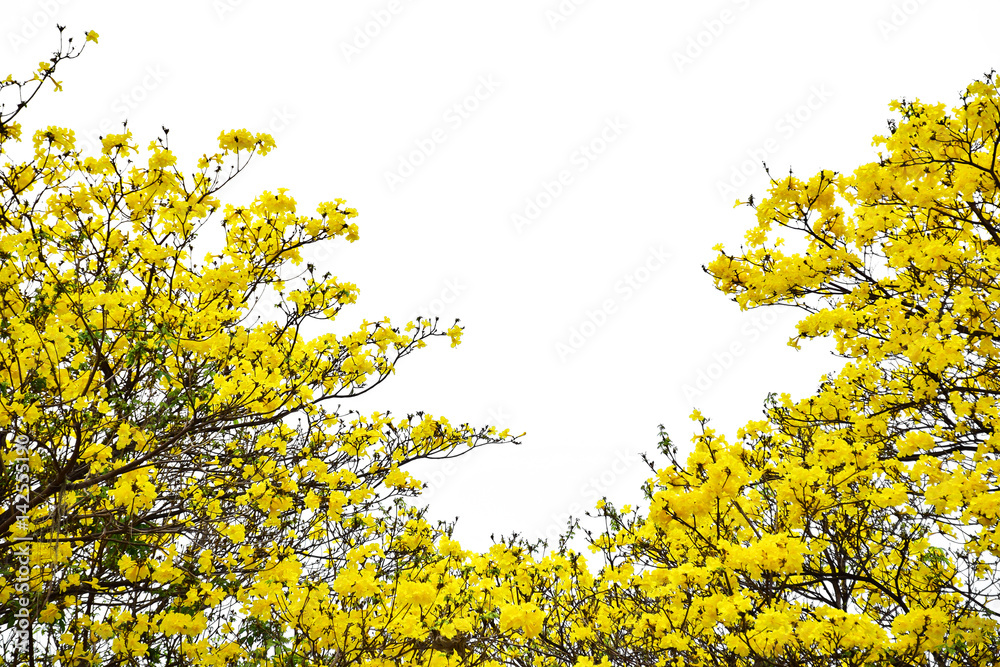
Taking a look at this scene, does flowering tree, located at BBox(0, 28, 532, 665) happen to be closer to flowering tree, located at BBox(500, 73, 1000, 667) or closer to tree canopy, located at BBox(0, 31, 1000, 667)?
tree canopy, located at BBox(0, 31, 1000, 667)

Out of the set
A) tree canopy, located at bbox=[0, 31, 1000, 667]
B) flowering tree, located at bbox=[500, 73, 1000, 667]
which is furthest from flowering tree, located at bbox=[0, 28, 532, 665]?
flowering tree, located at bbox=[500, 73, 1000, 667]

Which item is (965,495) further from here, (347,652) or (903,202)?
(347,652)

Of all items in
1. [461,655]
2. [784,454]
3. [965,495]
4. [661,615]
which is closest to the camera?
[965,495]

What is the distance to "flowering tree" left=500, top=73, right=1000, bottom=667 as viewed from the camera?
3187 mm

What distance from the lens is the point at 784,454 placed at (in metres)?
5.00

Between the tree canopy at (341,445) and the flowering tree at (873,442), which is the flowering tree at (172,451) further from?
the flowering tree at (873,442)

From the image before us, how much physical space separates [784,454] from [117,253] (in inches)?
199

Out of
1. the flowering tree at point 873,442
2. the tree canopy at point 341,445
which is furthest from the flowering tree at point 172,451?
the flowering tree at point 873,442

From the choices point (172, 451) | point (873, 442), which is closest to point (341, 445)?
point (172, 451)

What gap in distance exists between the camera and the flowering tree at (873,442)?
3187 millimetres

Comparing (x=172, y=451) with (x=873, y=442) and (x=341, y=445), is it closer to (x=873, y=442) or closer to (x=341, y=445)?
(x=341, y=445)

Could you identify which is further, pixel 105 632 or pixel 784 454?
pixel 784 454

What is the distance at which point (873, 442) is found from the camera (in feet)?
12.8

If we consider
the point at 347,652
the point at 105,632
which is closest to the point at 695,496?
the point at 347,652
